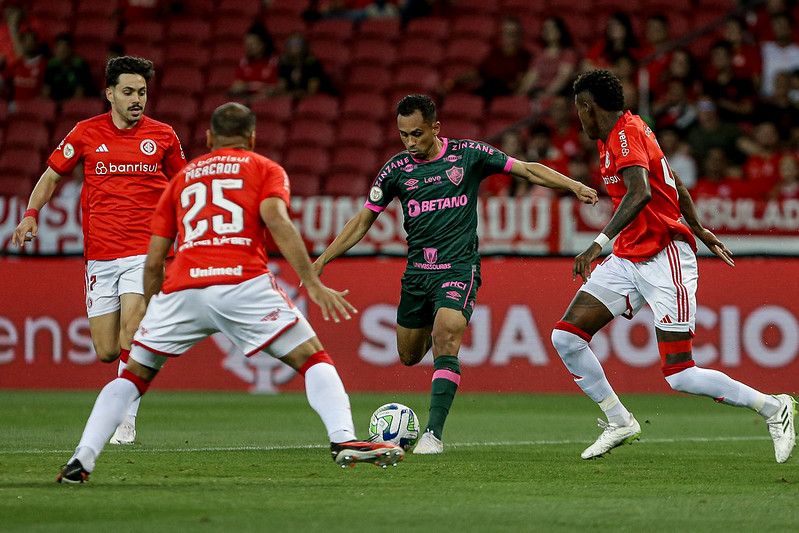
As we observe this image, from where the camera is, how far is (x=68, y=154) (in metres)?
8.70

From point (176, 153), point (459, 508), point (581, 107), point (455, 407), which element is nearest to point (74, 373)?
point (455, 407)

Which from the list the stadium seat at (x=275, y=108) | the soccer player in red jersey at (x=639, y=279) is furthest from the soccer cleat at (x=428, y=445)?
the stadium seat at (x=275, y=108)

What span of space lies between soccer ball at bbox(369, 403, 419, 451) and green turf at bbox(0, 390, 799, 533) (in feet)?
1.14

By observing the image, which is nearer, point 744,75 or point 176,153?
point 176,153

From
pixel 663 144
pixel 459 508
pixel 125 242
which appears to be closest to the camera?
pixel 459 508

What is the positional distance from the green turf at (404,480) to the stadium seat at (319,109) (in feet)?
23.5

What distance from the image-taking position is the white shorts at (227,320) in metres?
5.98

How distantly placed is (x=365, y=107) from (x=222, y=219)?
11401 mm

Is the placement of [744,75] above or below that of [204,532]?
above

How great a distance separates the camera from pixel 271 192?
6.02 meters

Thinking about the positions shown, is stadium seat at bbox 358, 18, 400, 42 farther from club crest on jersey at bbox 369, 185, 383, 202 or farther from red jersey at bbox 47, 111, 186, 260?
club crest on jersey at bbox 369, 185, 383, 202

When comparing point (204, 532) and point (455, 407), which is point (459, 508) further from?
point (455, 407)

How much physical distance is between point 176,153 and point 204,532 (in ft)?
14.5

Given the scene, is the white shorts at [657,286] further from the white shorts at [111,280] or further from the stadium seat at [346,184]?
the stadium seat at [346,184]
